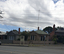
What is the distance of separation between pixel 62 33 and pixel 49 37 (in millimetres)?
5680

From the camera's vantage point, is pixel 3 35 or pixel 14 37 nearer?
pixel 14 37

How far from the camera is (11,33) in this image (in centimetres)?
4872

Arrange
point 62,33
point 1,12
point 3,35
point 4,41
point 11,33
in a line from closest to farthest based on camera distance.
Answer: point 1,12, point 4,41, point 62,33, point 11,33, point 3,35

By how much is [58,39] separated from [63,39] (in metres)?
1.92

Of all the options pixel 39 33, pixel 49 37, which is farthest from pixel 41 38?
pixel 49 37

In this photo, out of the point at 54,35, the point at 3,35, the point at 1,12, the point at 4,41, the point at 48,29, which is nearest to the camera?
the point at 1,12

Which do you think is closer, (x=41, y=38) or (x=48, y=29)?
(x=41, y=38)

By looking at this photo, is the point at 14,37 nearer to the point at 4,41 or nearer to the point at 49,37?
the point at 4,41

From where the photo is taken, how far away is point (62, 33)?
45.8 meters

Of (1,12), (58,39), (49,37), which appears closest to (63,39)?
(58,39)

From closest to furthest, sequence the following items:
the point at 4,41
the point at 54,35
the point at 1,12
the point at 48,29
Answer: the point at 1,12 < the point at 4,41 < the point at 54,35 < the point at 48,29

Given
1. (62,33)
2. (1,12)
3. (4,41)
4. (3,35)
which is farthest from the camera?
(3,35)

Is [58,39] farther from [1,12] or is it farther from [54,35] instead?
[1,12]

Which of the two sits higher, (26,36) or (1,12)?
(1,12)
